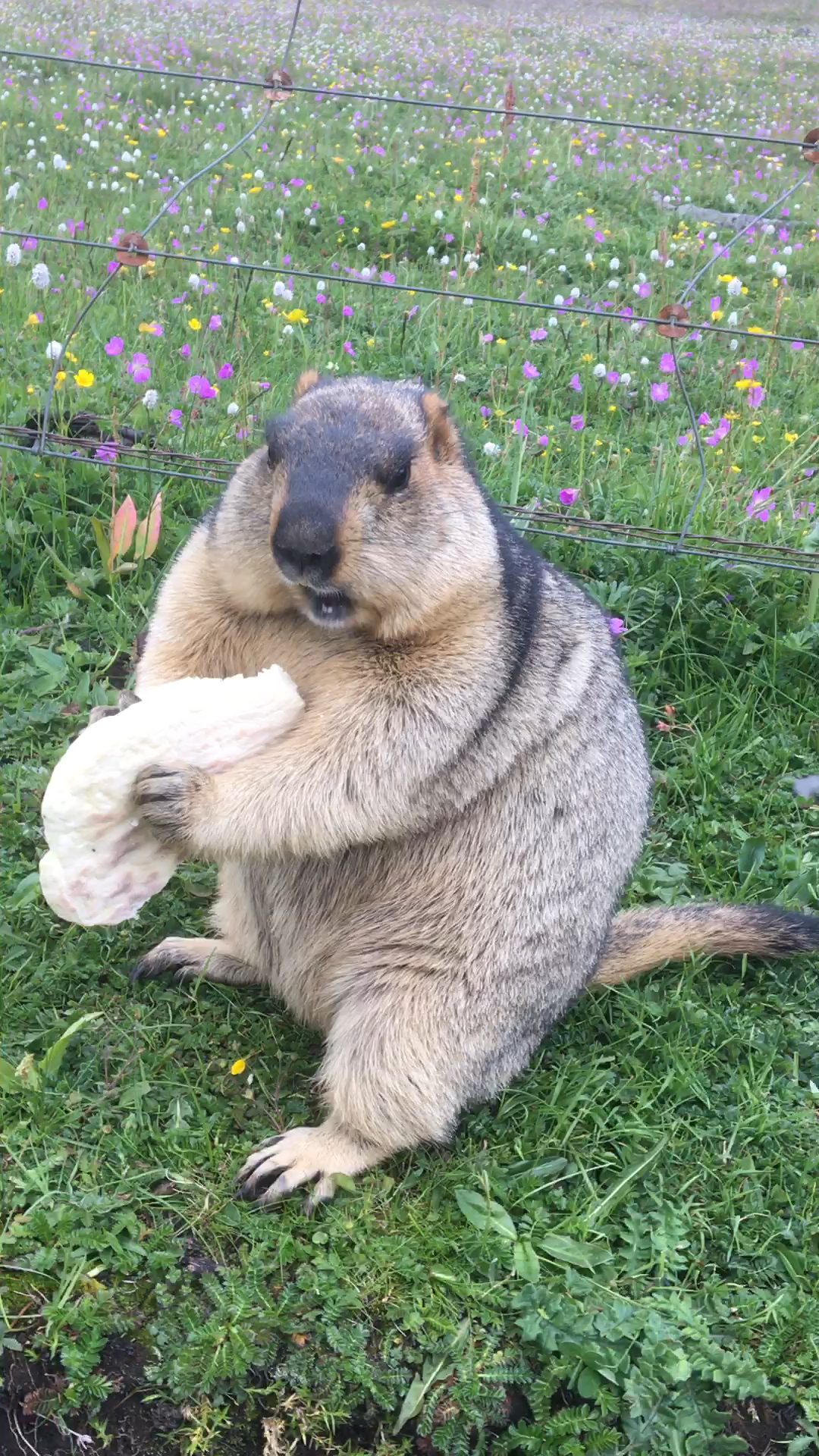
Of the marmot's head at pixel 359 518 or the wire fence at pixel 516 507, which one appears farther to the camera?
the wire fence at pixel 516 507

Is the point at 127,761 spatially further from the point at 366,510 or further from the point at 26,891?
the point at 26,891

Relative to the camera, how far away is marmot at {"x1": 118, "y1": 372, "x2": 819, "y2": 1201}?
2.41 m

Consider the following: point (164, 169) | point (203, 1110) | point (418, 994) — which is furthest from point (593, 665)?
point (164, 169)

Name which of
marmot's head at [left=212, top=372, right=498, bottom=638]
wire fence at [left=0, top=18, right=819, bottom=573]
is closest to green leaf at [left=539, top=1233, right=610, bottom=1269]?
marmot's head at [left=212, top=372, right=498, bottom=638]

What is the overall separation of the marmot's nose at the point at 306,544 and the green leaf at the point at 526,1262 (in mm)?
1501

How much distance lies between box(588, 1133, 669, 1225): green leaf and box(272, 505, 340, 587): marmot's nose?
155 cm

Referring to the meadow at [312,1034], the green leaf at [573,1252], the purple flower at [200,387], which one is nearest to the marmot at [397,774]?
the meadow at [312,1034]

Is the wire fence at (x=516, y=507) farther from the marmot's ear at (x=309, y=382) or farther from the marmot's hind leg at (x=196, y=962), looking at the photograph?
the marmot's hind leg at (x=196, y=962)

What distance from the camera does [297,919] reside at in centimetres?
281

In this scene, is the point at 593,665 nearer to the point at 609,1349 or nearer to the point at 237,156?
the point at 609,1349

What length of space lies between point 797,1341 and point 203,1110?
1.41 metres

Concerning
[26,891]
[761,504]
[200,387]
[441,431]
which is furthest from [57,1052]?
[761,504]

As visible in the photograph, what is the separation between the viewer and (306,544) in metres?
2.19

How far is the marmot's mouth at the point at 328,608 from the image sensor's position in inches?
92.7
